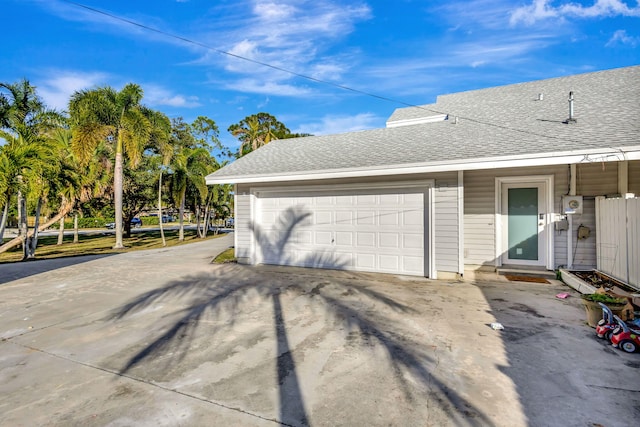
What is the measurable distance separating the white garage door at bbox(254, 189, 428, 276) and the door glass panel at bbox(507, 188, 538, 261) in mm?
2044

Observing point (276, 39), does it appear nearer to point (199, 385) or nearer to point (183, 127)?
point (199, 385)

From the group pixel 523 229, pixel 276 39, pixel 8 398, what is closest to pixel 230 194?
pixel 276 39

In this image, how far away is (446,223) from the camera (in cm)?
716

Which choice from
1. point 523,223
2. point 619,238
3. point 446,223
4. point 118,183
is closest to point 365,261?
point 446,223

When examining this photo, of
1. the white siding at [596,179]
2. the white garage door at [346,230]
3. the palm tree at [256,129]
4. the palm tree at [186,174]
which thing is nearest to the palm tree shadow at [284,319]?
the white garage door at [346,230]

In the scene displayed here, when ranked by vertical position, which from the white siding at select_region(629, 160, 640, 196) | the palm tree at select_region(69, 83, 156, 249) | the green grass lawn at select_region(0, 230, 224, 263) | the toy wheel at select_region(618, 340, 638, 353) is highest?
the palm tree at select_region(69, 83, 156, 249)

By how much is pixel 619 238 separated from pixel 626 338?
2.85m

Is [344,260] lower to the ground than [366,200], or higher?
lower

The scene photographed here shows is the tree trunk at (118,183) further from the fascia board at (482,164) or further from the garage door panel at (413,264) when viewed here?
the garage door panel at (413,264)

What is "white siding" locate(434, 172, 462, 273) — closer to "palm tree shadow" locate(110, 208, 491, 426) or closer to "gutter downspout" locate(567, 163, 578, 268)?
"palm tree shadow" locate(110, 208, 491, 426)

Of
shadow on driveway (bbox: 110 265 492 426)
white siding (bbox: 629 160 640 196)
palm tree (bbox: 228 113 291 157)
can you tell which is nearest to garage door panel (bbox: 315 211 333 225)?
shadow on driveway (bbox: 110 265 492 426)

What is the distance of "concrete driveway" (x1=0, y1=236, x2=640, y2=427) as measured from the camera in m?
2.56

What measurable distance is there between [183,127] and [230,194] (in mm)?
10890

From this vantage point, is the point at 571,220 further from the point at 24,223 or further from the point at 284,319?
the point at 24,223
